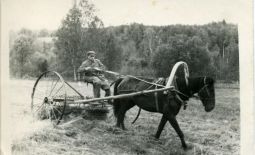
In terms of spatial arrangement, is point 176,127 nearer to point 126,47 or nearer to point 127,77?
point 127,77

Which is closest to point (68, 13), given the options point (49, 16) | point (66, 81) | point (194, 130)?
point (49, 16)

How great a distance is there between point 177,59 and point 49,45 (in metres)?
1.73

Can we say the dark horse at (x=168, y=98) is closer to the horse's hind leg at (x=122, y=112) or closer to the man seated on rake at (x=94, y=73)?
the horse's hind leg at (x=122, y=112)

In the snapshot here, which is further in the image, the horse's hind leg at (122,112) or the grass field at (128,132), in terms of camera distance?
the horse's hind leg at (122,112)

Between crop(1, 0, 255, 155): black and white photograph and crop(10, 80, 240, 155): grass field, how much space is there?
1 cm

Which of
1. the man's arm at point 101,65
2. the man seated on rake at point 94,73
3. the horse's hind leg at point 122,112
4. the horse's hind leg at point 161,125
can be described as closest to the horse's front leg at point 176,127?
the horse's hind leg at point 161,125

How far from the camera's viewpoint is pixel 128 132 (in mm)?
5578

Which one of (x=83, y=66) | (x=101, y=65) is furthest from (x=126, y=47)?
(x=83, y=66)

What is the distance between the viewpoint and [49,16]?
221 inches

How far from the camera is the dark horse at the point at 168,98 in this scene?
516 cm

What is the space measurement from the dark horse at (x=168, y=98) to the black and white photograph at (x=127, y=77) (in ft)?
0.04

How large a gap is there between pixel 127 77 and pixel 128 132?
75 centimetres

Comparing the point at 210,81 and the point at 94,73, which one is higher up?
the point at 94,73

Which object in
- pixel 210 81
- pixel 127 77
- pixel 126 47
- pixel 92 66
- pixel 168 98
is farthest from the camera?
pixel 127 77
